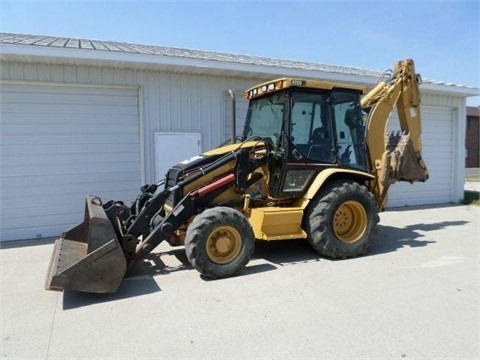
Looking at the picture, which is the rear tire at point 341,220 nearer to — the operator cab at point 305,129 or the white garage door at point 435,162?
the operator cab at point 305,129

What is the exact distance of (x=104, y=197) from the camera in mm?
8180

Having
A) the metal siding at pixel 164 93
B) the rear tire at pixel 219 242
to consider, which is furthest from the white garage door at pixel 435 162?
the rear tire at pixel 219 242

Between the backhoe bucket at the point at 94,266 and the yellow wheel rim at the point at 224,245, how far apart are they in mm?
1139

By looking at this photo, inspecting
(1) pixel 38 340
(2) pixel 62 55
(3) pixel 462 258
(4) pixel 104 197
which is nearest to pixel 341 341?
(1) pixel 38 340

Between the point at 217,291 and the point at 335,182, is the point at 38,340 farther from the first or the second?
the point at 335,182

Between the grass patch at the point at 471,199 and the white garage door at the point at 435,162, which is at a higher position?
the white garage door at the point at 435,162

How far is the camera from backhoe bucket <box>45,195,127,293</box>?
4.16 metres

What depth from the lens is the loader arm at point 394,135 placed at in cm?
668

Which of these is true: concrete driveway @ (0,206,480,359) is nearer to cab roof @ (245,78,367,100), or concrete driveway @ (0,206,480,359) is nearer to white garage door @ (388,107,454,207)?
cab roof @ (245,78,367,100)

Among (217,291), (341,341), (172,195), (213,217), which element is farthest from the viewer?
(172,195)

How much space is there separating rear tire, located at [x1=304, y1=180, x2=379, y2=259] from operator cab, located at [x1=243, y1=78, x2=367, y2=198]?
36 cm

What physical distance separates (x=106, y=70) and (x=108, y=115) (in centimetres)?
90

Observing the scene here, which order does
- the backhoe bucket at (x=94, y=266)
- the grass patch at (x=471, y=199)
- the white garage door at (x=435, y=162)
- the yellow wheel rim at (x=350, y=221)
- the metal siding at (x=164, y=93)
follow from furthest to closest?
the grass patch at (x=471, y=199) → the white garage door at (x=435, y=162) → the metal siding at (x=164, y=93) → the yellow wheel rim at (x=350, y=221) → the backhoe bucket at (x=94, y=266)

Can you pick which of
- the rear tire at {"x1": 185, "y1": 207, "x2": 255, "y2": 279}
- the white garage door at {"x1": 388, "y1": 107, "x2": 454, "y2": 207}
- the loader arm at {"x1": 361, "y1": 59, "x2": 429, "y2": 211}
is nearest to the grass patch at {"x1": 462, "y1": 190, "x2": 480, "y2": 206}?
the white garage door at {"x1": 388, "y1": 107, "x2": 454, "y2": 207}
